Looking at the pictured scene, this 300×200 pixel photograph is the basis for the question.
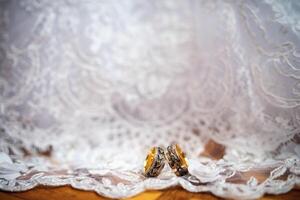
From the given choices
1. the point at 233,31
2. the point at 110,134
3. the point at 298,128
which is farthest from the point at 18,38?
the point at 298,128

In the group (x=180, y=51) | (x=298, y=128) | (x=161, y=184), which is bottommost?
(x=161, y=184)

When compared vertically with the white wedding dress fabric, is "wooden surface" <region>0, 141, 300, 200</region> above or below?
below

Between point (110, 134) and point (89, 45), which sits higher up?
point (89, 45)

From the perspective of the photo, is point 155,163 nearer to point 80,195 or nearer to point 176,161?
point 176,161

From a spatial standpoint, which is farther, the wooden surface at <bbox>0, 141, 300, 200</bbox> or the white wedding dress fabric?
the white wedding dress fabric

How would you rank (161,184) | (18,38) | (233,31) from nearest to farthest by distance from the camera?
1. (161,184)
2. (233,31)
3. (18,38)

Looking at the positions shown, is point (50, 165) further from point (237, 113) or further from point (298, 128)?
point (298, 128)

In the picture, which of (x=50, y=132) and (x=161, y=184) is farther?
(x=50, y=132)

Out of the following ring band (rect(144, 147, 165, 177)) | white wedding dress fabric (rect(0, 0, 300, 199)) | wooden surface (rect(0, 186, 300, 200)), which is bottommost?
wooden surface (rect(0, 186, 300, 200))
